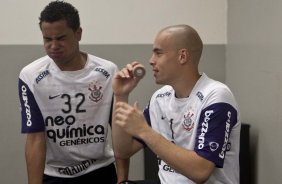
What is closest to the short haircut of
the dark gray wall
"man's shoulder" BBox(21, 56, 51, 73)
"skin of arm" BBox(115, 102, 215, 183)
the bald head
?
"man's shoulder" BBox(21, 56, 51, 73)

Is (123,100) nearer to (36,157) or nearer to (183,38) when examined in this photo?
(183,38)

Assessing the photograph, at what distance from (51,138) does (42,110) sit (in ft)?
0.46

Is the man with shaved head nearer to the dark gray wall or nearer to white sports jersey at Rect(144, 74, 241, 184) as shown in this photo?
white sports jersey at Rect(144, 74, 241, 184)

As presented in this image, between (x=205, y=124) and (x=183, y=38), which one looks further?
(x=183, y=38)

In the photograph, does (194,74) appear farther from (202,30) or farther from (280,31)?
(202,30)

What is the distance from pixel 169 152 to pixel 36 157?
0.69 m

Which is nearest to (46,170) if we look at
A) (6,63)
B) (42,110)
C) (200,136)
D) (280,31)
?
(42,110)

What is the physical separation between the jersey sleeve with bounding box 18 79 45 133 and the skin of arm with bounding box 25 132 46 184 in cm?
3

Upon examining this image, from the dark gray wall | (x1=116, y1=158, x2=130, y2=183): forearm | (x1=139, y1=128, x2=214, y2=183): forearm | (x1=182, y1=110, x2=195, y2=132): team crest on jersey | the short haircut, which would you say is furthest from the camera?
the dark gray wall

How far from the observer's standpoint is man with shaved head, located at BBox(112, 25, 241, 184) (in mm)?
1338

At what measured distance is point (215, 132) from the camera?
136 centimetres

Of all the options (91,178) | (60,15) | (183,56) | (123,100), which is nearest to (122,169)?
(91,178)

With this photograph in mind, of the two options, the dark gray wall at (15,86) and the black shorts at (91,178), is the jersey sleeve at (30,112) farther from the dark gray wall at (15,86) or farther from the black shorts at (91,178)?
the dark gray wall at (15,86)

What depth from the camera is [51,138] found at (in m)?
1.73
